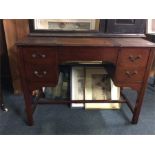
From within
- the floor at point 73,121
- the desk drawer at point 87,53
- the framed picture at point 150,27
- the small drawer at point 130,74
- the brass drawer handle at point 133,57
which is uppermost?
the framed picture at point 150,27

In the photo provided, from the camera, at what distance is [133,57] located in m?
1.31

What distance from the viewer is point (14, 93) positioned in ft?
6.78

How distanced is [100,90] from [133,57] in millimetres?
645

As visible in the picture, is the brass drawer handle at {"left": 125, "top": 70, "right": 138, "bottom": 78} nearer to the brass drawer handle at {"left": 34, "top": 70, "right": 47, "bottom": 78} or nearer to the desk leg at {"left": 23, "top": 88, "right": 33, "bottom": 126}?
the brass drawer handle at {"left": 34, "top": 70, "right": 47, "bottom": 78}

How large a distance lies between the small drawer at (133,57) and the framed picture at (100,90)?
0.51m

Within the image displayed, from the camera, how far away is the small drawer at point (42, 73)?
1.33m

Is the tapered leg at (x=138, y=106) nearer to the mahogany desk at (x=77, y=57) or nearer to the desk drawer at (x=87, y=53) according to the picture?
the mahogany desk at (x=77, y=57)

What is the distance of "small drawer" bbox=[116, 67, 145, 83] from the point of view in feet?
4.46

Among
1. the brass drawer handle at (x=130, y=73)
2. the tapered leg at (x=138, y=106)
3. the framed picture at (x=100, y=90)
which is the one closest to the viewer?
the brass drawer handle at (x=130, y=73)

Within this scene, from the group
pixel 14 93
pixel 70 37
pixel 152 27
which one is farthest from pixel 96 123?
pixel 152 27

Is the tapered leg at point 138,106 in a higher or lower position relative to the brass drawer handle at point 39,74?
lower

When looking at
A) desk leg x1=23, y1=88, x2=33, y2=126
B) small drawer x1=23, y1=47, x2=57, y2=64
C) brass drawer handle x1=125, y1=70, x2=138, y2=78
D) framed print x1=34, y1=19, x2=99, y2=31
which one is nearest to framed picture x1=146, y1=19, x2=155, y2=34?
framed print x1=34, y1=19, x2=99, y2=31

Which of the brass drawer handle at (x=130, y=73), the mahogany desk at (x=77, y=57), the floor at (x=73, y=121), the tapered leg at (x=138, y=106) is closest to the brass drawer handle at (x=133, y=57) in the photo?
the mahogany desk at (x=77, y=57)
